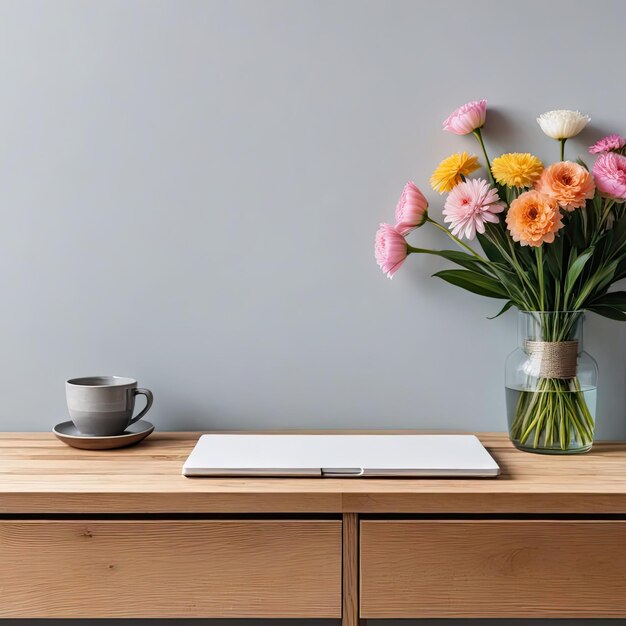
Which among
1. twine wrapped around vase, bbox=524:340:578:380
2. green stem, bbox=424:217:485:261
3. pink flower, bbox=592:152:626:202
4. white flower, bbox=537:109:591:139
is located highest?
white flower, bbox=537:109:591:139

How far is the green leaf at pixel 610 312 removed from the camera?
1.19 meters

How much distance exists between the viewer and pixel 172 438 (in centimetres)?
125

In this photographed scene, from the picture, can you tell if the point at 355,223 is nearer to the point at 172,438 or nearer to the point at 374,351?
the point at 374,351

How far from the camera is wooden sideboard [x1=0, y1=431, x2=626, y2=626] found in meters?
0.94

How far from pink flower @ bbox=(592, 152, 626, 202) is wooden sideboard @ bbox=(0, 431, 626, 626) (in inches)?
18.2

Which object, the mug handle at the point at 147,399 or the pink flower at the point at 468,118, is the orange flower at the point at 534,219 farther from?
the mug handle at the point at 147,399

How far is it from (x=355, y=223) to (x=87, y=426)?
583 mm

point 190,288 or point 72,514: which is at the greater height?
point 190,288

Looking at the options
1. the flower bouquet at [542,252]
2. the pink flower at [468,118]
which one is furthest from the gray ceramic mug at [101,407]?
the pink flower at [468,118]

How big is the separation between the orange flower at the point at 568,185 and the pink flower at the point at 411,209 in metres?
0.20

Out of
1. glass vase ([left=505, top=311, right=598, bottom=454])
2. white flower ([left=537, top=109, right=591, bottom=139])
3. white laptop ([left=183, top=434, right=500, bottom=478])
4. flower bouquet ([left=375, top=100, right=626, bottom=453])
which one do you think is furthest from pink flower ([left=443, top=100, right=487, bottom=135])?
white laptop ([left=183, top=434, right=500, bottom=478])

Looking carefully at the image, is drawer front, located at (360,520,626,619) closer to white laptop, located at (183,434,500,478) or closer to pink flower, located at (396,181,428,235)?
white laptop, located at (183,434,500,478)

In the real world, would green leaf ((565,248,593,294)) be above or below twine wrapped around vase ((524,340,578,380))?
above

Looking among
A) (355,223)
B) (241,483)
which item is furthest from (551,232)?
(241,483)
